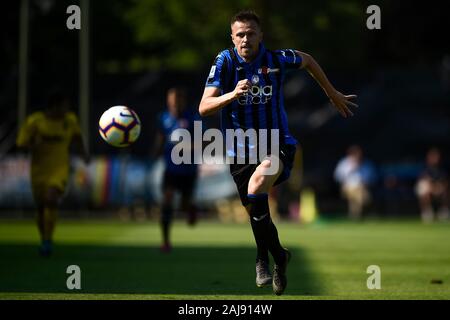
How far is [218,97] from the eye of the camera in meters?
8.88

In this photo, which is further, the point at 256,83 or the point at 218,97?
the point at 256,83

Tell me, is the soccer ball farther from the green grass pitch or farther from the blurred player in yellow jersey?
the blurred player in yellow jersey

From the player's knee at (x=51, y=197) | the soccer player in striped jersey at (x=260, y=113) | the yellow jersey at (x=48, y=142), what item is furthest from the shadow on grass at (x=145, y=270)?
the yellow jersey at (x=48, y=142)

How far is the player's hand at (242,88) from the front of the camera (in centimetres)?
850

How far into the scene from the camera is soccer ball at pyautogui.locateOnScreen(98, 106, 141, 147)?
34.2 feet

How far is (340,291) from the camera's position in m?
10.1

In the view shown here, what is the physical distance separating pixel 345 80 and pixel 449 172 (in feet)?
13.3

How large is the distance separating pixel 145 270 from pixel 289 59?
4069 millimetres

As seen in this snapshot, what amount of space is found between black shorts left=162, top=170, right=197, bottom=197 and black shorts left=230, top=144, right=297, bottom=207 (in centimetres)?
653

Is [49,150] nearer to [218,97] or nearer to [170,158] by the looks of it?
[170,158]

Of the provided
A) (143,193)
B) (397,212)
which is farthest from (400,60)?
(143,193)

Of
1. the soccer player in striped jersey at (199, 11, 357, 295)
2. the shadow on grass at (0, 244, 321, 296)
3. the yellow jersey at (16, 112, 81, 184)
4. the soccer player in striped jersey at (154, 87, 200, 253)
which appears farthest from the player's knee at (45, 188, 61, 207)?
the soccer player in striped jersey at (199, 11, 357, 295)

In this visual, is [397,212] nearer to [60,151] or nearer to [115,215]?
[115,215]

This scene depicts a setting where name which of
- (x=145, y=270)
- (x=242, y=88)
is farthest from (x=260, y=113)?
(x=145, y=270)
